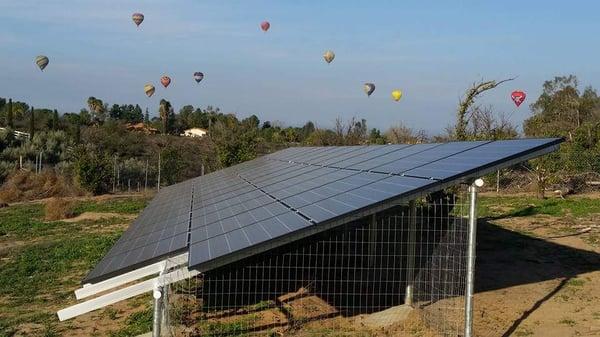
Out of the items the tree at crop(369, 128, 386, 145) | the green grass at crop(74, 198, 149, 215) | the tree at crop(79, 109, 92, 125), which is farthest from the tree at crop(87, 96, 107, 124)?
the green grass at crop(74, 198, 149, 215)

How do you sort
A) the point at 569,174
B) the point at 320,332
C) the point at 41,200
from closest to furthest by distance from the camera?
the point at 320,332
the point at 569,174
the point at 41,200

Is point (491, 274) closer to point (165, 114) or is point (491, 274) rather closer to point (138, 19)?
point (138, 19)

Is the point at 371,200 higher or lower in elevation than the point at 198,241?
higher

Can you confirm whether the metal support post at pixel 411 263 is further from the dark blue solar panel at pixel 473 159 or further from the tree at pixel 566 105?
the tree at pixel 566 105

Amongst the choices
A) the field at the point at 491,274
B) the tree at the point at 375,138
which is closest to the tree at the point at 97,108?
the tree at the point at 375,138

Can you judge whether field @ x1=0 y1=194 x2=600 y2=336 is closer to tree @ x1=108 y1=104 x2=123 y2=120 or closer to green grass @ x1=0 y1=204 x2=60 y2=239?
green grass @ x1=0 y1=204 x2=60 y2=239

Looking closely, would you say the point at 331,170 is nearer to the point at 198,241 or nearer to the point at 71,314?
the point at 198,241

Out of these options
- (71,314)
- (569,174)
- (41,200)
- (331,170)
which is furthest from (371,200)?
(41,200)
